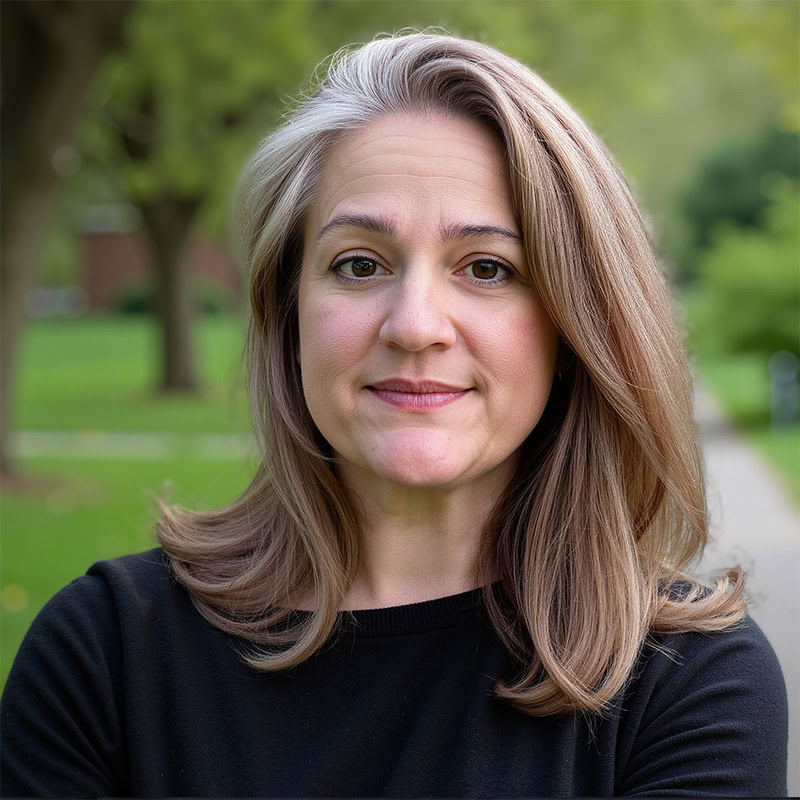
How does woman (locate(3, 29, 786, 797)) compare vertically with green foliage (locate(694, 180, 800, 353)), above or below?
below

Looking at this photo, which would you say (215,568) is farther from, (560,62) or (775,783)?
(560,62)

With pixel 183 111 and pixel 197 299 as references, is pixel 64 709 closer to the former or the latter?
pixel 183 111

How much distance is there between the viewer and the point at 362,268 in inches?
80.3

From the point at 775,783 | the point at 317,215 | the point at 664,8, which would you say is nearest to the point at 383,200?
the point at 317,215

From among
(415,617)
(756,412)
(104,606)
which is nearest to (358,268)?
(415,617)

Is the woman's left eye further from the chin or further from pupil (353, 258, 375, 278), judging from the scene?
the chin

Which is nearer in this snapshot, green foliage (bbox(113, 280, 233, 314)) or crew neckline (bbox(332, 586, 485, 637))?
crew neckline (bbox(332, 586, 485, 637))

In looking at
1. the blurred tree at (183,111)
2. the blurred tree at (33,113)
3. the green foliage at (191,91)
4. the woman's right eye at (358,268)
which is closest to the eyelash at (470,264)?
the woman's right eye at (358,268)

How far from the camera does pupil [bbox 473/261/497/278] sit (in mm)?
2000

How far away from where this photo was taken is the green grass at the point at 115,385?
49.1 ft

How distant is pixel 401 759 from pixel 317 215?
95cm

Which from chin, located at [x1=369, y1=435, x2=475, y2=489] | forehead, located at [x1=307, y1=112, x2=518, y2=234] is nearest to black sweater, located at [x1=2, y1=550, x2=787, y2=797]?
chin, located at [x1=369, y1=435, x2=475, y2=489]

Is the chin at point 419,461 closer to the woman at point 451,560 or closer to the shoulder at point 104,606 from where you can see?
the woman at point 451,560

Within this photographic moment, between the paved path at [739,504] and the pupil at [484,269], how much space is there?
82cm
